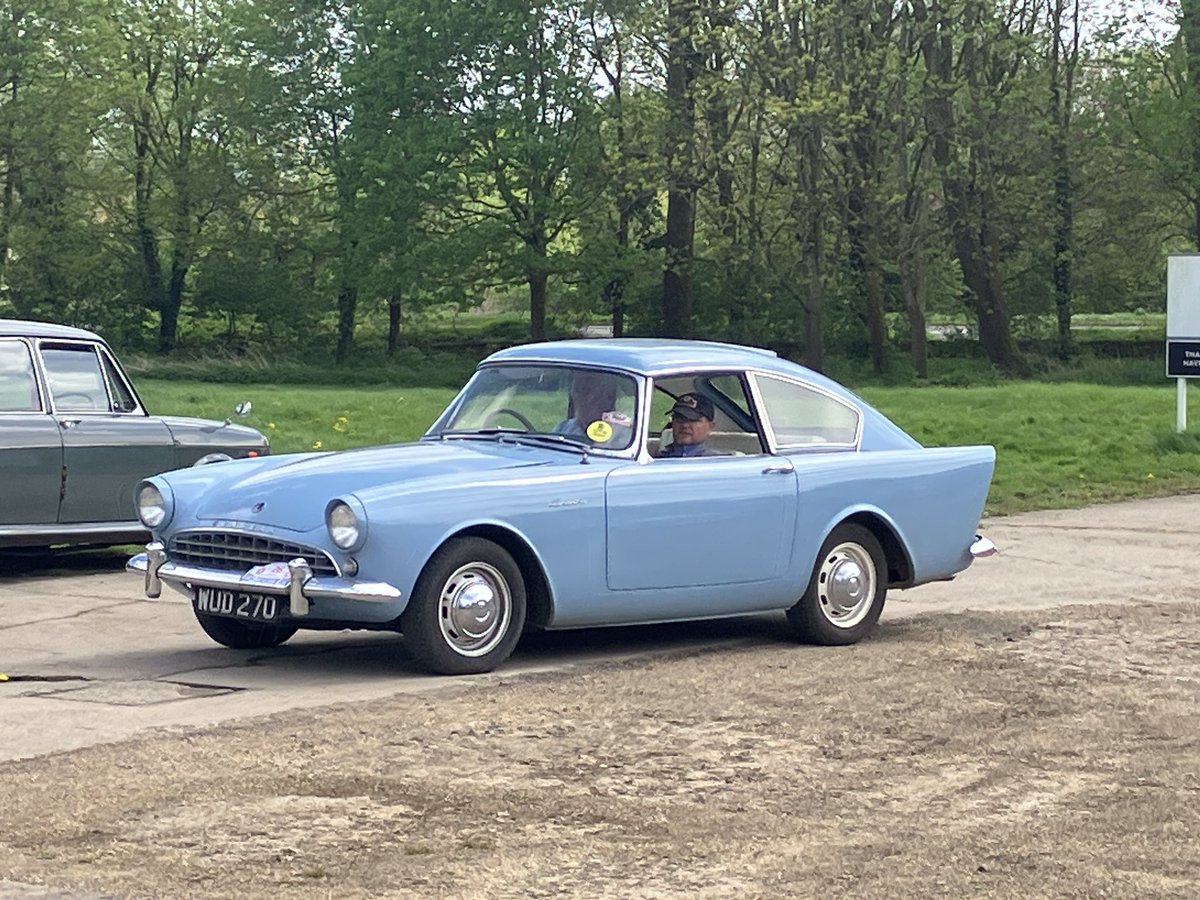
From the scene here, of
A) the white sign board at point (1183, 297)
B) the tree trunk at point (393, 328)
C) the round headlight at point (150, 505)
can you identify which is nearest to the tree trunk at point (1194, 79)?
the tree trunk at point (393, 328)

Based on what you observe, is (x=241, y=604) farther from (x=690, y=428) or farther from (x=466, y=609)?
(x=690, y=428)

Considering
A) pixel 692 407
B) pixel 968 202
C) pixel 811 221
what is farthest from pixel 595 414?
pixel 968 202

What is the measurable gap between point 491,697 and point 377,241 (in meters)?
49.4

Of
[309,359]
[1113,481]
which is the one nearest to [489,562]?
[1113,481]

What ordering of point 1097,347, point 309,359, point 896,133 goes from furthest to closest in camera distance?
point 309,359 → point 1097,347 → point 896,133

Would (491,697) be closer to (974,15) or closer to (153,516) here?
(153,516)

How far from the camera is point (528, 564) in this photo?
9305mm

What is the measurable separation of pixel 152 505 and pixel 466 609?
68.5 inches

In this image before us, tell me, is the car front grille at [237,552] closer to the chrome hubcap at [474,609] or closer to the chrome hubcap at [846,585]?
the chrome hubcap at [474,609]

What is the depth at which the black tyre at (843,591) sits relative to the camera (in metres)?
10.3

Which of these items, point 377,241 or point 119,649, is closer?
point 119,649

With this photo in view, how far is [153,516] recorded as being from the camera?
31.7 feet

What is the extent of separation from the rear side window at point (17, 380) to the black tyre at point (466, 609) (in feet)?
17.7

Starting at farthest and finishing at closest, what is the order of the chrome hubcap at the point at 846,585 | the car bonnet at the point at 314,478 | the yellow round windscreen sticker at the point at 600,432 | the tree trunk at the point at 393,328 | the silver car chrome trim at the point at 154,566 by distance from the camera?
the tree trunk at the point at 393,328 < the chrome hubcap at the point at 846,585 < the yellow round windscreen sticker at the point at 600,432 < the silver car chrome trim at the point at 154,566 < the car bonnet at the point at 314,478
